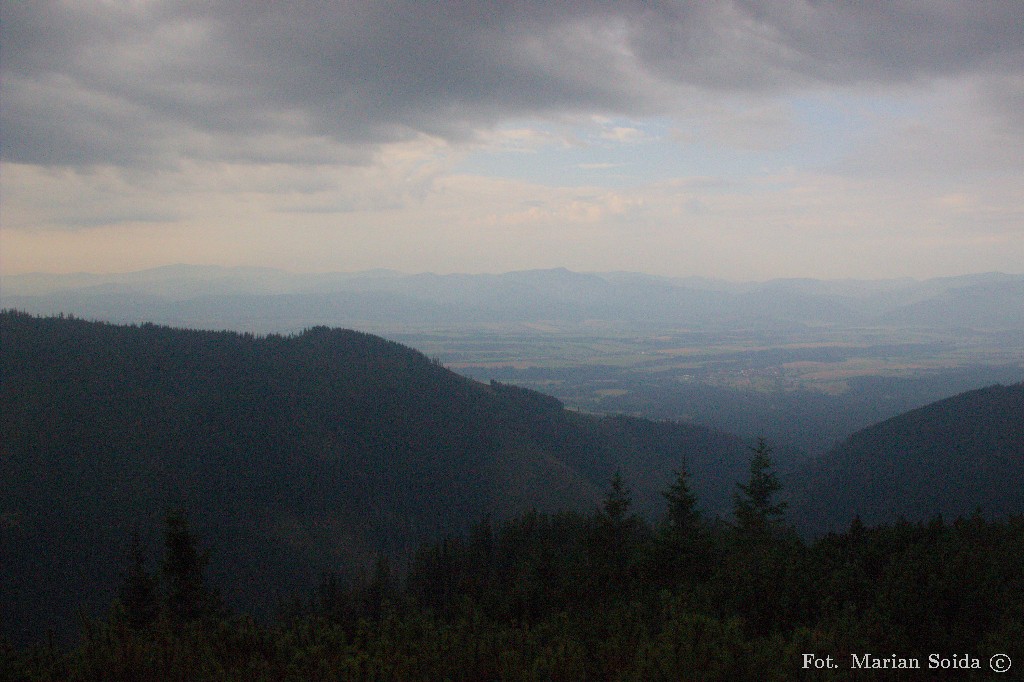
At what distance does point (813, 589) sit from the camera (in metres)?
13.4

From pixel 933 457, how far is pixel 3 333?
193 meters

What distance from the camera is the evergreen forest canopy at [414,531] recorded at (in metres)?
10.7

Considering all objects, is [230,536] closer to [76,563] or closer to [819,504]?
[76,563]

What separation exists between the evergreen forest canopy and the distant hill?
3.19ft

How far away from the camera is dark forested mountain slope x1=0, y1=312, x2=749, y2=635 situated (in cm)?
10756

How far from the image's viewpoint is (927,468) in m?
128

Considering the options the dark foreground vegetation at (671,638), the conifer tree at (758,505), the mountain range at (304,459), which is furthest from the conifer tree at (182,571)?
the mountain range at (304,459)

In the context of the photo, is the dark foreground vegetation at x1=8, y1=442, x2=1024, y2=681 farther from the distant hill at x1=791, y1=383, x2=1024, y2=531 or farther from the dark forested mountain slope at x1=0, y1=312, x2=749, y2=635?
the distant hill at x1=791, y1=383, x2=1024, y2=531

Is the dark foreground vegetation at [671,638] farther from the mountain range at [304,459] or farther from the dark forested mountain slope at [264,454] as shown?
the mountain range at [304,459]

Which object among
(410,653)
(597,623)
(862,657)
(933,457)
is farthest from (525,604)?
(933,457)

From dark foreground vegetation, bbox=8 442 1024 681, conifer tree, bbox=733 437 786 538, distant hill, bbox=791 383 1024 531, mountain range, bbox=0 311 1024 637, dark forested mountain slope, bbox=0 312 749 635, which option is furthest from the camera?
distant hill, bbox=791 383 1024 531

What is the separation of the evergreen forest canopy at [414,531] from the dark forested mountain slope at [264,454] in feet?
1.84

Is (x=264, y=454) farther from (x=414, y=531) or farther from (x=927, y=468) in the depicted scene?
(x=927, y=468)

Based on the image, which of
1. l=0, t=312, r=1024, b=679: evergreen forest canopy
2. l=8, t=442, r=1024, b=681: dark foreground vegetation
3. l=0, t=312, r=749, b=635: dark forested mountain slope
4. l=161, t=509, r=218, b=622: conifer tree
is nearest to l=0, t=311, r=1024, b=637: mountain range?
l=0, t=312, r=749, b=635: dark forested mountain slope
